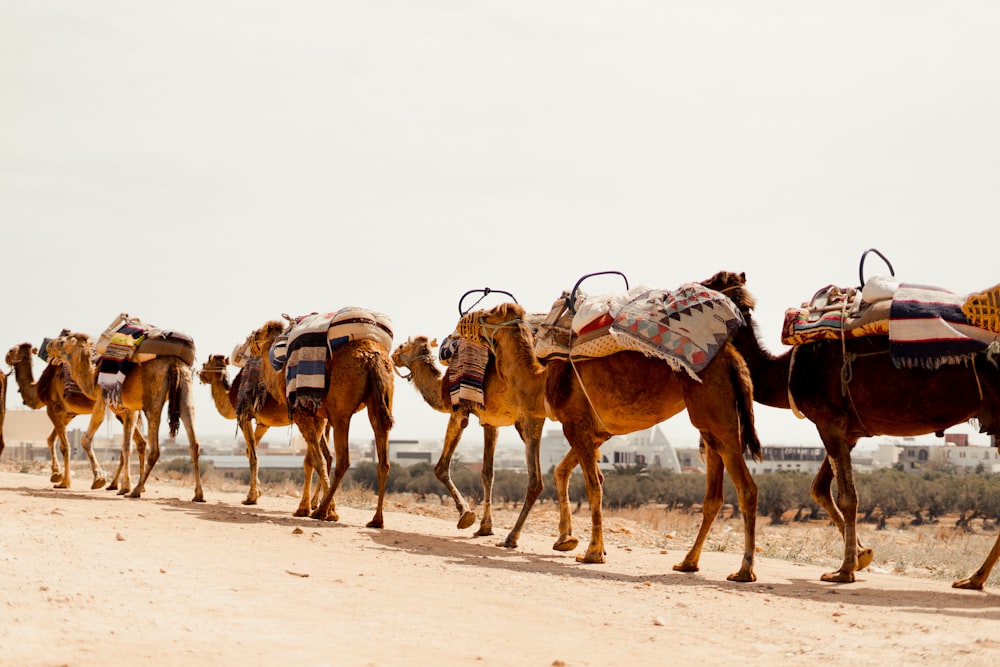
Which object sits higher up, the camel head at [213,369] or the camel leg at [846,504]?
the camel head at [213,369]

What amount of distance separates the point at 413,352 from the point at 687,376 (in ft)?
23.0

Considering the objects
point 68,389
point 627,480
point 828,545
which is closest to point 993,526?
point 627,480

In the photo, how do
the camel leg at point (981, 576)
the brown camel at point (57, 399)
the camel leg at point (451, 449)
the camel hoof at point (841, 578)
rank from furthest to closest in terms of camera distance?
the brown camel at point (57, 399) < the camel leg at point (451, 449) < the camel hoof at point (841, 578) < the camel leg at point (981, 576)

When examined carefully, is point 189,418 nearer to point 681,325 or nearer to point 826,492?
point 681,325

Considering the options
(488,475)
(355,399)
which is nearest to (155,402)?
(355,399)

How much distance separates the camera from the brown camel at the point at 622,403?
958 cm

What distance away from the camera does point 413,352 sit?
628 inches

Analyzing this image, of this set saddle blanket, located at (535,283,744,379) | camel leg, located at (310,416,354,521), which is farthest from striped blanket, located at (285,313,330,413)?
saddle blanket, located at (535,283,744,379)

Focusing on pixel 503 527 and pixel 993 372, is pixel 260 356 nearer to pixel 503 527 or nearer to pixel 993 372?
pixel 503 527

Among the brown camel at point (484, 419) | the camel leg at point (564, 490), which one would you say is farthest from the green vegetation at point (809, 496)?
the camel leg at point (564, 490)

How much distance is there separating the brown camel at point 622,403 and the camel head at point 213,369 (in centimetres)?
828

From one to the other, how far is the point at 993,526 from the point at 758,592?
2375cm

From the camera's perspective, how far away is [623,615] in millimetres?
7211

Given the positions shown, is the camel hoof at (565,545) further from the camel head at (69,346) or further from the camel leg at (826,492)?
the camel head at (69,346)
